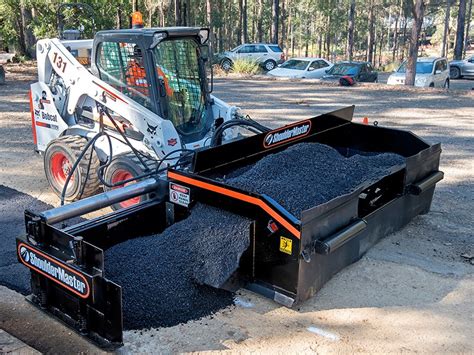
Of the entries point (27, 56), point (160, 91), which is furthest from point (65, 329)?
point (27, 56)

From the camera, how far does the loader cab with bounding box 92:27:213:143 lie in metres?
6.29

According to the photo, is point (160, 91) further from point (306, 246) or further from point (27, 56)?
point (27, 56)

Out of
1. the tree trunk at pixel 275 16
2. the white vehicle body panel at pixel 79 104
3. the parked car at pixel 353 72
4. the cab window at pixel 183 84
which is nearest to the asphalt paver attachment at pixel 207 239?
the white vehicle body panel at pixel 79 104

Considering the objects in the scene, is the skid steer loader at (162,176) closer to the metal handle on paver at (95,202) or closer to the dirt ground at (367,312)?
the metal handle on paver at (95,202)

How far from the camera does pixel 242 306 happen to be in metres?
4.47

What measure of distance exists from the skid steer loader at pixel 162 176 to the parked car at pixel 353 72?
594 inches

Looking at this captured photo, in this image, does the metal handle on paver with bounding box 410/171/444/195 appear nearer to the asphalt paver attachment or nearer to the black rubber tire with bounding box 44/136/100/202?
the asphalt paver attachment

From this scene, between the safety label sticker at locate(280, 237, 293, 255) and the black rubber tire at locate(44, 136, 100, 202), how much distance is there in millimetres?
3116

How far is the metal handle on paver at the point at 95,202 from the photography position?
4.18 meters

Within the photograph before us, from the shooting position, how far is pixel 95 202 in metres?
4.54

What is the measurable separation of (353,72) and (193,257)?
18.9 metres

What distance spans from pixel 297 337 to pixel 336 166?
2.06 metres

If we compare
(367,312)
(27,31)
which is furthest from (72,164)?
(27,31)

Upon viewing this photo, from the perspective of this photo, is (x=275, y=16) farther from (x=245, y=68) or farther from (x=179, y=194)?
(x=179, y=194)
